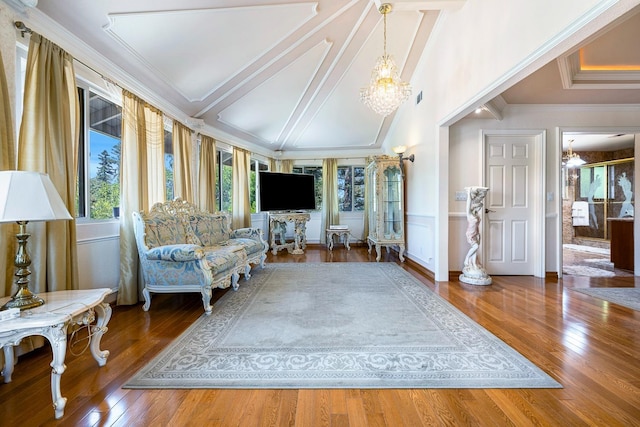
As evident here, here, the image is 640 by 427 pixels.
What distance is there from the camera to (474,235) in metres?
3.71

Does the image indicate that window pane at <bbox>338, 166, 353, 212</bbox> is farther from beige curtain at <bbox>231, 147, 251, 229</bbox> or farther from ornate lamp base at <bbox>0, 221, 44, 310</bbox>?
ornate lamp base at <bbox>0, 221, 44, 310</bbox>

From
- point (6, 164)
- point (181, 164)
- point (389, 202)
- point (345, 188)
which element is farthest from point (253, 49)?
point (345, 188)

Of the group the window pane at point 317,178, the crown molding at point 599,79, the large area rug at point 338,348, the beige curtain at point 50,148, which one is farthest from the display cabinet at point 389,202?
the beige curtain at point 50,148

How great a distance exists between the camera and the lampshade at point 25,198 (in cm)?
141

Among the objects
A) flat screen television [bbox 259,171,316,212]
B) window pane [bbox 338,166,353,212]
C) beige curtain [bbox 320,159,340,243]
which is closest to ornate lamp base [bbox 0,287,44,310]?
flat screen television [bbox 259,171,316,212]

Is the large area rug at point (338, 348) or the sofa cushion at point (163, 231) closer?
the large area rug at point (338, 348)

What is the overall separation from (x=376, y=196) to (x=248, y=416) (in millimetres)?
4520

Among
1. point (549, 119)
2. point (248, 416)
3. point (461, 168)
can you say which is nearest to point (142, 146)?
point (248, 416)

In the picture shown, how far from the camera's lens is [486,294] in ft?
10.7

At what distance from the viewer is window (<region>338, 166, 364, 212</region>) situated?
7.54 metres

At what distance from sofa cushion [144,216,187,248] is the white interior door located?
4.25m

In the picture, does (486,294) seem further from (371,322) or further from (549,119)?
(549,119)

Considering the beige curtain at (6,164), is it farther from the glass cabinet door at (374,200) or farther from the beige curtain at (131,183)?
the glass cabinet door at (374,200)

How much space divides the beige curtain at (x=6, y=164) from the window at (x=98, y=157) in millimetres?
893
